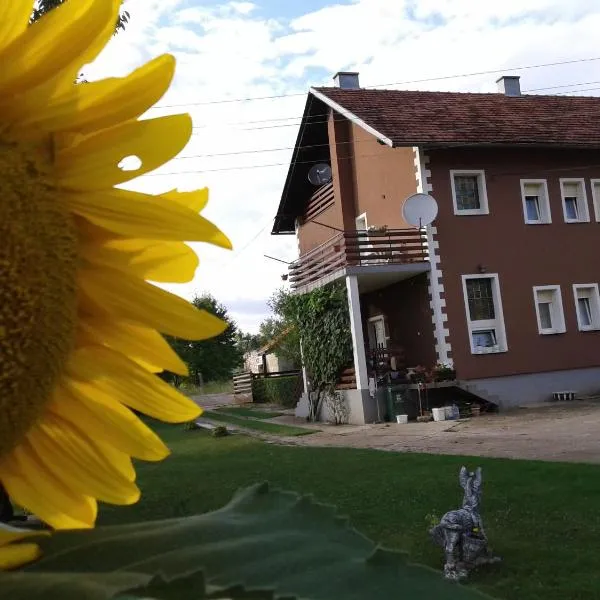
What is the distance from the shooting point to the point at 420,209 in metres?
14.3

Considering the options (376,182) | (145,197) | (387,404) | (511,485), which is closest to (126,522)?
(145,197)

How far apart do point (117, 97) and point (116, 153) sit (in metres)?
0.03

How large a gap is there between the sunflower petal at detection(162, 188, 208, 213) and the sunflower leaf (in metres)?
0.19

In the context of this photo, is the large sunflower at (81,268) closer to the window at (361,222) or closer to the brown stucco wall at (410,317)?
the brown stucco wall at (410,317)

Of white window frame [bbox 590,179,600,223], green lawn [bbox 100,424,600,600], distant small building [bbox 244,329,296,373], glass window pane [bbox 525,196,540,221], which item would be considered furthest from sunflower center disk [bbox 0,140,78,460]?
distant small building [bbox 244,329,296,373]

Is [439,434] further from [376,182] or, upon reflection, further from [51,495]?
[51,495]

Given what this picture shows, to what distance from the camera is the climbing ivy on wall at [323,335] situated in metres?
15.7

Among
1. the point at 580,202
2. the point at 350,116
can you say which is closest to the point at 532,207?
the point at 580,202

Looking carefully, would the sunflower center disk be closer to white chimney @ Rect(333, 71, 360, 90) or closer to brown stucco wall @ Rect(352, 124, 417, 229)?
brown stucco wall @ Rect(352, 124, 417, 229)

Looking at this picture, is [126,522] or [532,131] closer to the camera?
[126,522]

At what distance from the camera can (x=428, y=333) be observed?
15.1m

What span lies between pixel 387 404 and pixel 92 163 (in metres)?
14.6

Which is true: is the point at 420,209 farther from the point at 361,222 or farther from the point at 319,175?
the point at 319,175

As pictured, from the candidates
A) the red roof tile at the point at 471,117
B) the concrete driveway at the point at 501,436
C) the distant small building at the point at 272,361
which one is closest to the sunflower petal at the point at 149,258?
the concrete driveway at the point at 501,436
